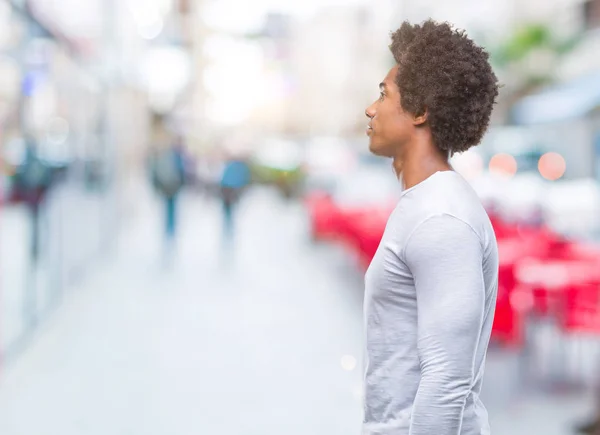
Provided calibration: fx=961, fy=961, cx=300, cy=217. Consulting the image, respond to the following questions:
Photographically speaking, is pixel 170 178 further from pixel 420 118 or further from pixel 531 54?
pixel 531 54

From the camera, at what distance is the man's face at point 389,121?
6.30ft

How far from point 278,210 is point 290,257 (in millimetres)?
13133

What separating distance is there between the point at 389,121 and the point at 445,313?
426 mm

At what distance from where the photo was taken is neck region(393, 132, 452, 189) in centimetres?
191

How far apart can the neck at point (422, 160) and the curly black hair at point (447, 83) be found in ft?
0.06

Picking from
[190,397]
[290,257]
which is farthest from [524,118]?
[190,397]

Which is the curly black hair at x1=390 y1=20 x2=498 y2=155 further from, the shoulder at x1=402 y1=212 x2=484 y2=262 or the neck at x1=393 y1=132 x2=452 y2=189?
the shoulder at x1=402 y1=212 x2=484 y2=262

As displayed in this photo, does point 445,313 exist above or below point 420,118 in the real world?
below

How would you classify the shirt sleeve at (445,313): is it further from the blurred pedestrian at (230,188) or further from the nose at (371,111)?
the blurred pedestrian at (230,188)

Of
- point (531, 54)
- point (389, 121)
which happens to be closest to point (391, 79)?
point (389, 121)

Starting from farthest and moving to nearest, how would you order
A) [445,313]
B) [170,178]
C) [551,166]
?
[551,166], [170,178], [445,313]

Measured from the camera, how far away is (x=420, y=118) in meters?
1.90

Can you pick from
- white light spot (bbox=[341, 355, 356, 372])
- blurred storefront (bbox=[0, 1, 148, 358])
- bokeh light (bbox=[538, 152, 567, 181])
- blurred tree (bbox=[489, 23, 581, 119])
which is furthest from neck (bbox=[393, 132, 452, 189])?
blurred tree (bbox=[489, 23, 581, 119])

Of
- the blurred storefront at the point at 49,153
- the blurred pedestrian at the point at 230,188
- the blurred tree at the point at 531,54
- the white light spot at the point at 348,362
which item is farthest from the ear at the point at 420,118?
the blurred tree at the point at 531,54
